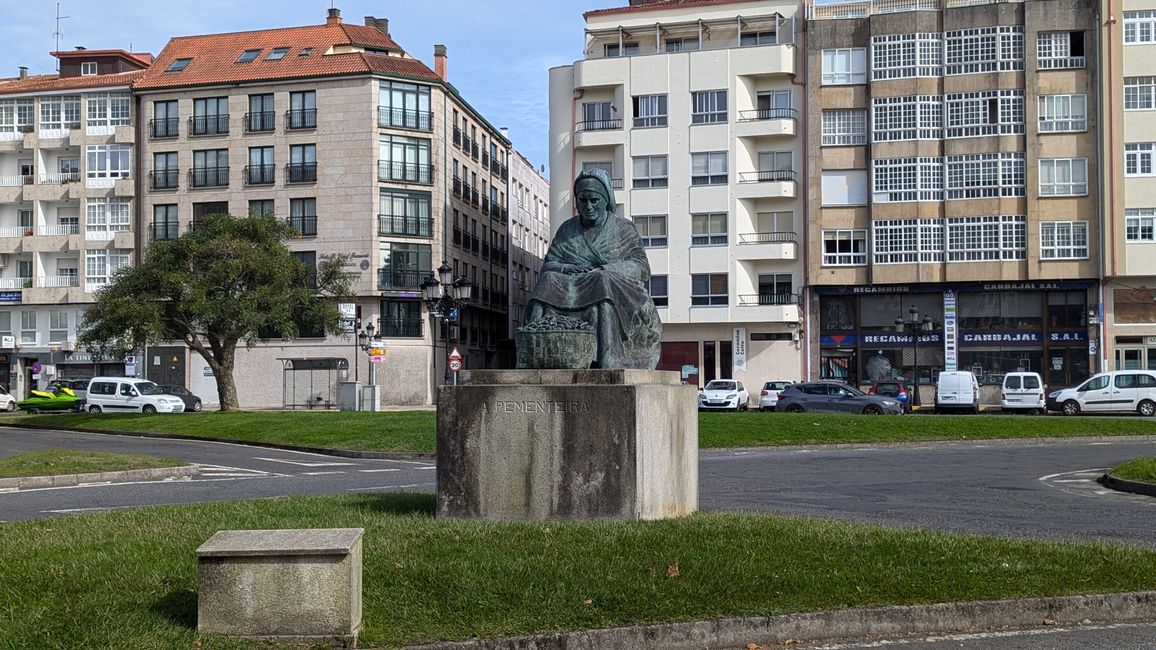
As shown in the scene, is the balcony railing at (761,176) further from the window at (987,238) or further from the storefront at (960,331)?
the window at (987,238)

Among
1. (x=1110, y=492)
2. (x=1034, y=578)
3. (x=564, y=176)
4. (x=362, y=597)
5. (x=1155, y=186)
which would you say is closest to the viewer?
(x=362, y=597)

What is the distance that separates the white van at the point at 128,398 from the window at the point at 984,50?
3747 centimetres

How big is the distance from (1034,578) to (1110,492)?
9.09m

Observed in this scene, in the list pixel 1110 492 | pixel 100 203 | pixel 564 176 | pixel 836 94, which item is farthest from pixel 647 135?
pixel 1110 492

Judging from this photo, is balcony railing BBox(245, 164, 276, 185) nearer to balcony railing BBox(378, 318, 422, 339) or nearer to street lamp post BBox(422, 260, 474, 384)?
balcony railing BBox(378, 318, 422, 339)

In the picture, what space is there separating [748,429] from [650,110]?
31731mm

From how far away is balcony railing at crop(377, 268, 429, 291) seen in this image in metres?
62.9

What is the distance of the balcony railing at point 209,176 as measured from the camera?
65188mm

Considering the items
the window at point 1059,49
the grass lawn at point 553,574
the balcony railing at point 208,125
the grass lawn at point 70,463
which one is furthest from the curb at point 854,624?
the balcony railing at point 208,125

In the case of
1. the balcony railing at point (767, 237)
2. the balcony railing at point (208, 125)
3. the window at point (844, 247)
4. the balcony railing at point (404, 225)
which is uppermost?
the balcony railing at point (208, 125)

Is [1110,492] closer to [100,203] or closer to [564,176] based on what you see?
[564,176]

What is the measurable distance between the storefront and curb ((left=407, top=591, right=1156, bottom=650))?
148ft

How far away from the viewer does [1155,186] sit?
51.7m

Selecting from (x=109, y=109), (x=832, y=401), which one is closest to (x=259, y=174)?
(x=109, y=109)
